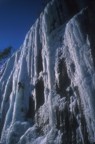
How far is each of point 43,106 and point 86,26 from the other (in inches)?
171

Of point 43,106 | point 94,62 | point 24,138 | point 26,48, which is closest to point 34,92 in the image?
point 43,106

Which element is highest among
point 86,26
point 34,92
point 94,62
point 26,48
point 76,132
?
point 26,48

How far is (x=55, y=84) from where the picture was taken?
11.0 m

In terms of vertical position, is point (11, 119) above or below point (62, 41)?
below

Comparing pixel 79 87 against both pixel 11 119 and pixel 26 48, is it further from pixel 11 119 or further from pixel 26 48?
pixel 26 48

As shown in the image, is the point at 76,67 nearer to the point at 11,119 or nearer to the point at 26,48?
the point at 11,119

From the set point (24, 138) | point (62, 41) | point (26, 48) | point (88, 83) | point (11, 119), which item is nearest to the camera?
point (88, 83)

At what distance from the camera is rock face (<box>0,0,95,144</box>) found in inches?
347

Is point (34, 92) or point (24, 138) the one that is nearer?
point (24, 138)

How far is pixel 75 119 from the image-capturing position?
8984 mm

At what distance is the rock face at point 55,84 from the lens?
8.80m

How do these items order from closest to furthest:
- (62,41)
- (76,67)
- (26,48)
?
(76,67) < (62,41) < (26,48)

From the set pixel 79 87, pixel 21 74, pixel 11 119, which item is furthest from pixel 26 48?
pixel 79 87

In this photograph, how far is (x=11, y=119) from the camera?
1284 centimetres
